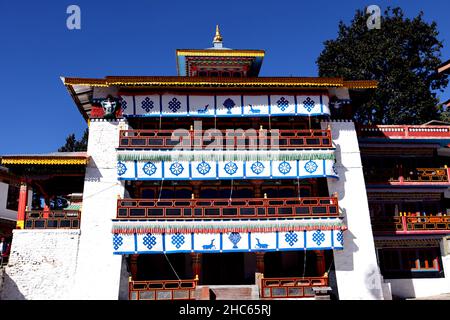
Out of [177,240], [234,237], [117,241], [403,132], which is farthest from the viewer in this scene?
[403,132]

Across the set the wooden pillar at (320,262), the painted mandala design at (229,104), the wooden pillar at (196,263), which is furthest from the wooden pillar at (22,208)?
the wooden pillar at (320,262)

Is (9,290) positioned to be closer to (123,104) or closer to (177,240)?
(177,240)

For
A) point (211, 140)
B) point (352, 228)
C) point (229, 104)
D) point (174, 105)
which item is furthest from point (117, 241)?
point (352, 228)

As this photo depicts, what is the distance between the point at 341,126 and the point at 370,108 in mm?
17718

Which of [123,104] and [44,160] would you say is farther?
[123,104]

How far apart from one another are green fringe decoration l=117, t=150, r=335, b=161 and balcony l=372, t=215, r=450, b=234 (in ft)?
20.1

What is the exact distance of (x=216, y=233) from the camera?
21.2m

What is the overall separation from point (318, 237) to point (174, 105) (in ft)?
33.7

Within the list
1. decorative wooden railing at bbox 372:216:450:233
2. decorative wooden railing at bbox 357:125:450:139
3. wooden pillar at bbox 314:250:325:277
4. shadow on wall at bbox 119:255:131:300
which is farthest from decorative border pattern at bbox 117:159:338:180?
decorative wooden railing at bbox 357:125:450:139

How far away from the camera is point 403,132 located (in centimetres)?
2756

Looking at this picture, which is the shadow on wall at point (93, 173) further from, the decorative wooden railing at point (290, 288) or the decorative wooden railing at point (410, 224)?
the decorative wooden railing at point (410, 224)

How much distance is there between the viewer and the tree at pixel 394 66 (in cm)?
3947

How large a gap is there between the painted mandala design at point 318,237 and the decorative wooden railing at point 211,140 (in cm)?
444
